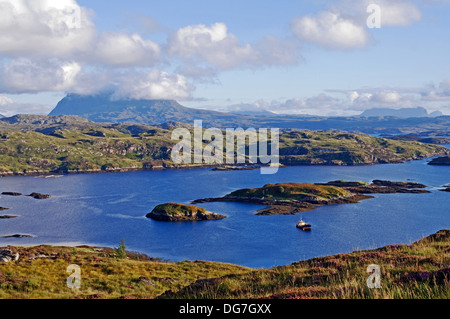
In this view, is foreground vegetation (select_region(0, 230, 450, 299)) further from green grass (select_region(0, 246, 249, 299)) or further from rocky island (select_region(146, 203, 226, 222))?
rocky island (select_region(146, 203, 226, 222))

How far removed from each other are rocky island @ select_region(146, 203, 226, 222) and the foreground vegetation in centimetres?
9792

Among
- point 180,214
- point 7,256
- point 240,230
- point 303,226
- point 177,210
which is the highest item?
point 7,256

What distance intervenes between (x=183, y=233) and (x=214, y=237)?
557 inches

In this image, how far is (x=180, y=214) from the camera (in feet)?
557

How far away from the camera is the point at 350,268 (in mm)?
23672

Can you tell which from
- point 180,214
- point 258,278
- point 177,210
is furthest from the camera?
point 177,210

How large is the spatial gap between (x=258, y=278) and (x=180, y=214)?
487ft

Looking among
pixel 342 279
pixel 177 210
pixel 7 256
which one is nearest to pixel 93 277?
pixel 7 256

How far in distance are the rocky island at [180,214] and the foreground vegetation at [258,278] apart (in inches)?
3855

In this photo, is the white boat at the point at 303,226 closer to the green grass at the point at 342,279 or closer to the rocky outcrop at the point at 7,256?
the rocky outcrop at the point at 7,256

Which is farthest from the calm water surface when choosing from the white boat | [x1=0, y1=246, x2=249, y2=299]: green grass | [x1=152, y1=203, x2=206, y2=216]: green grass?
[x1=0, y1=246, x2=249, y2=299]: green grass

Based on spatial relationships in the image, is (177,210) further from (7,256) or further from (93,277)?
(93,277)
